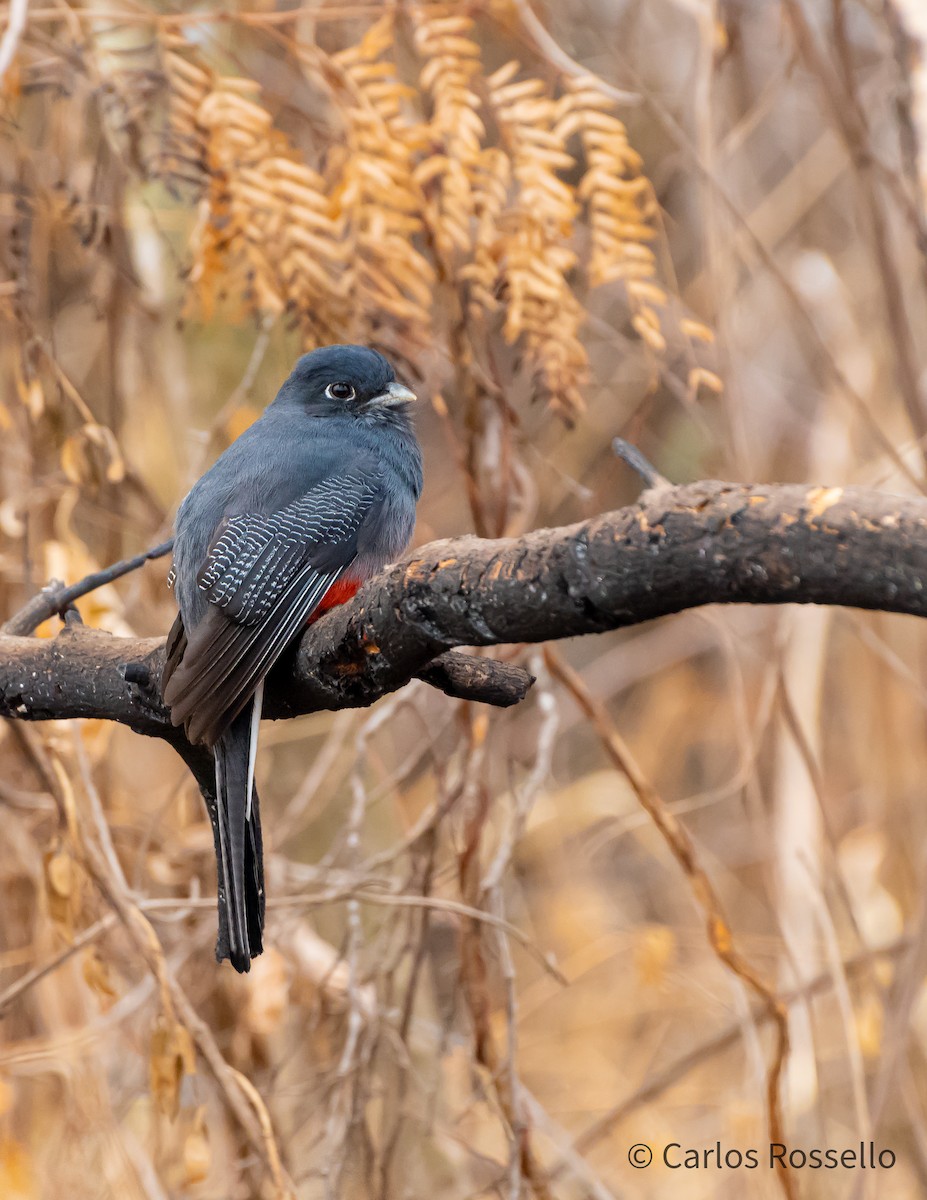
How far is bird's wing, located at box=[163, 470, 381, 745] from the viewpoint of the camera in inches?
94.8

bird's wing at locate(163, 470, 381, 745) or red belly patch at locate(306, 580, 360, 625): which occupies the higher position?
bird's wing at locate(163, 470, 381, 745)

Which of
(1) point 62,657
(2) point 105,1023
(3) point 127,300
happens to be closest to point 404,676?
(1) point 62,657

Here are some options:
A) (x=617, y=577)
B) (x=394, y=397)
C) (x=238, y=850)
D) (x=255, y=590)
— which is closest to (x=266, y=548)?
(x=255, y=590)

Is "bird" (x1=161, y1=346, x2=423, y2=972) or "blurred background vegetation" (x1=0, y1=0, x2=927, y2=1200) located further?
"blurred background vegetation" (x1=0, y1=0, x2=927, y2=1200)

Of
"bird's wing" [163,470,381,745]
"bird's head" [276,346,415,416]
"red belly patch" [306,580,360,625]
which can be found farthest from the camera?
"bird's head" [276,346,415,416]

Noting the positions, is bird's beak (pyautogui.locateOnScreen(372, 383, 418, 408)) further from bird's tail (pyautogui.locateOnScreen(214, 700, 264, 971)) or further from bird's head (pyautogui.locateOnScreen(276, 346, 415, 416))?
bird's tail (pyautogui.locateOnScreen(214, 700, 264, 971))

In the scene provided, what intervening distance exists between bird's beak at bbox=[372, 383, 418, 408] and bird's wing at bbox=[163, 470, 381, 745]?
454 mm

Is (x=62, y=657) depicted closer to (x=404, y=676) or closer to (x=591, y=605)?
(x=404, y=676)

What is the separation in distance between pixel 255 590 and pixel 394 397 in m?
1.10

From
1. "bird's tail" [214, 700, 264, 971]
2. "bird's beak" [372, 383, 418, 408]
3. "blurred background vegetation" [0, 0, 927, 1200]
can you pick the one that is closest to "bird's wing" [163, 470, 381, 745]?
"bird's tail" [214, 700, 264, 971]

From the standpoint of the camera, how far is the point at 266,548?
2.77 meters

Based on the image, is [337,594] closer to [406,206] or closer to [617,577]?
[406,206]

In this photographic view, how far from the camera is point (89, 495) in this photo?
404 centimetres

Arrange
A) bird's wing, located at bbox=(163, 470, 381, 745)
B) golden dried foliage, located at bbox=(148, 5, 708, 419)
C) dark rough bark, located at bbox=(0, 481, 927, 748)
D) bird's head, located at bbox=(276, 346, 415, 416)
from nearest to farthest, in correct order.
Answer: dark rough bark, located at bbox=(0, 481, 927, 748) < bird's wing, located at bbox=(163, 470, 381, 745) < golden dried foliage, located at bbox=(148, 5, 708, 419) < bird's head, located at bbox=(276, 346, 415, 416)
